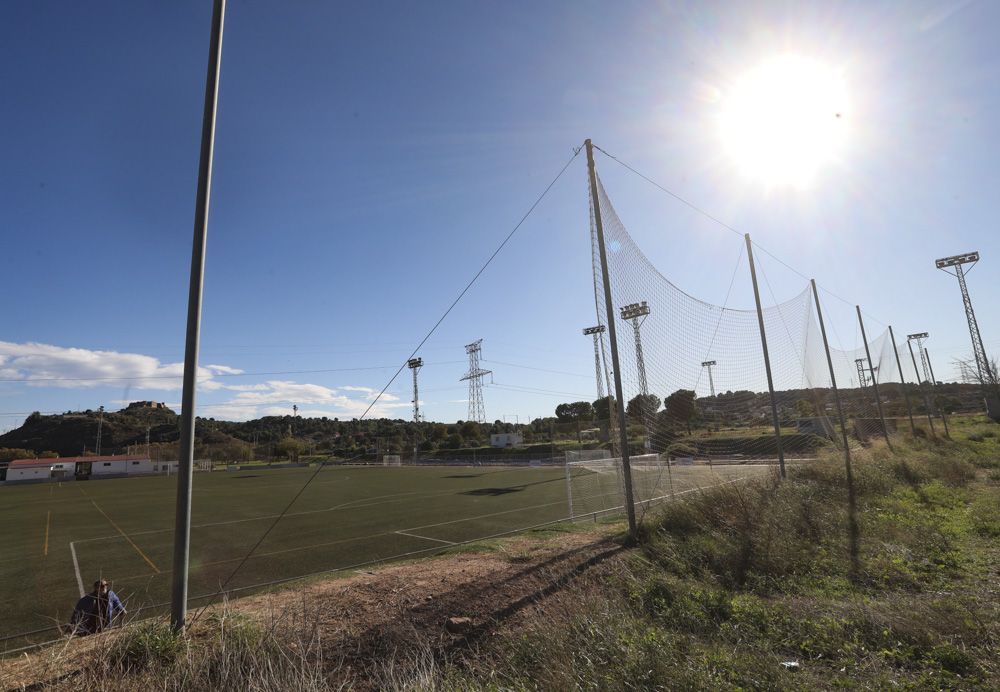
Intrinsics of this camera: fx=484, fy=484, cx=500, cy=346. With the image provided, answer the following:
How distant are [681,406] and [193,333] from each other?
41.4 ft

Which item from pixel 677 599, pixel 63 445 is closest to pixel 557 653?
pixel 677 599

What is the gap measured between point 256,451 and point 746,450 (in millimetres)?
104772

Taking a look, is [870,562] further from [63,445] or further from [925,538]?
[63,445]

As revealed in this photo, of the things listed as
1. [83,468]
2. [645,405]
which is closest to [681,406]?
[645,405]

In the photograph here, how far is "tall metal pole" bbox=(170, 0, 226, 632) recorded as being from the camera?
485 centimetres

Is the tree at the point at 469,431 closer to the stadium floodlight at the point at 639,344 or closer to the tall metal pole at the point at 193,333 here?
the stadium floodlight at the point at 639,344

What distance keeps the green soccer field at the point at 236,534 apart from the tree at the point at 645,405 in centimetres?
218

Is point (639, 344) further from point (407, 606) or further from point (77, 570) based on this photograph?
point (77, 570)

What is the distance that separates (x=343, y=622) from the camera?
20.0 feet

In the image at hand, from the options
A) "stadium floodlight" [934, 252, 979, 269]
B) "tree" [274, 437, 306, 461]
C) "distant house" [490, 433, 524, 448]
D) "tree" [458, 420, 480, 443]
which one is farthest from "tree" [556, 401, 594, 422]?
"stadium floodlight" [934, 252, 979, 269]

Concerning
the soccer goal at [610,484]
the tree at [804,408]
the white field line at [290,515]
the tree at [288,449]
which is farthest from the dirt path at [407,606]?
the tree at [288,449]

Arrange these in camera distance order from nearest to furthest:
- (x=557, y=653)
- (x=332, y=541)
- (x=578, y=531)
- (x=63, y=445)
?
(x=557, y=653) → (x=578, y=531) → (x=332, y=541) → (x=63, y=445)

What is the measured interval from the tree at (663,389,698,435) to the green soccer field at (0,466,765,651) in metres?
1.81

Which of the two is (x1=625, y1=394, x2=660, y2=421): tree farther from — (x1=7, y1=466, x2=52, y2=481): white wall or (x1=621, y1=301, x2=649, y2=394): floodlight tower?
(x1=7, y1=466, x2=52, y2=481): white wall
